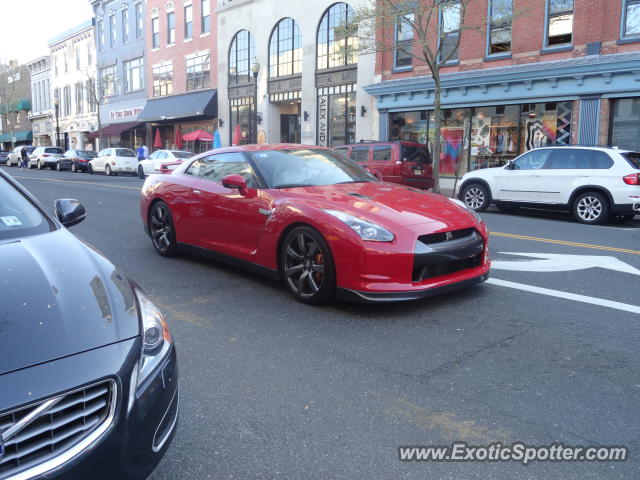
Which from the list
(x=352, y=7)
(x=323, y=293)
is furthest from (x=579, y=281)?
(x=352, y=7)

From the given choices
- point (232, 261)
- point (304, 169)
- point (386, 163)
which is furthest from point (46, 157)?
point (304, 169)

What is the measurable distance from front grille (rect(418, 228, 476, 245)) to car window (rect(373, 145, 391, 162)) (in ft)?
37.2

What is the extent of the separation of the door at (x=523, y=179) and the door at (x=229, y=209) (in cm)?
863

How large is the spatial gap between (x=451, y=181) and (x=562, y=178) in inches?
357

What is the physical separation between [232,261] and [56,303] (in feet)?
12.2

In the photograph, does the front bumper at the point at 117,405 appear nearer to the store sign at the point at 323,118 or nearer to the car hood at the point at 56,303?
the car hood at the point at 56,303

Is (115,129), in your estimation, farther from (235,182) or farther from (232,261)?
(235,182)

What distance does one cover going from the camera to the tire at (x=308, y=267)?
15.9 ft

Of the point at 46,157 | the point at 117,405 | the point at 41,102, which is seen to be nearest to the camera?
the point at 117,405

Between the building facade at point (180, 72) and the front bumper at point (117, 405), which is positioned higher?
the building facade at point (180, 72)

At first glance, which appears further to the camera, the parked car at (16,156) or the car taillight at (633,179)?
the parked car at (16,156)

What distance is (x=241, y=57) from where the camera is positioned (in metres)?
31.2

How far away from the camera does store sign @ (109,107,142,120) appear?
4028cm

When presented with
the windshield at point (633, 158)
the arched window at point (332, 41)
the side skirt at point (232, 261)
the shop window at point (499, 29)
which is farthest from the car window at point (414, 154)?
the side skirt at point (232, 261)
